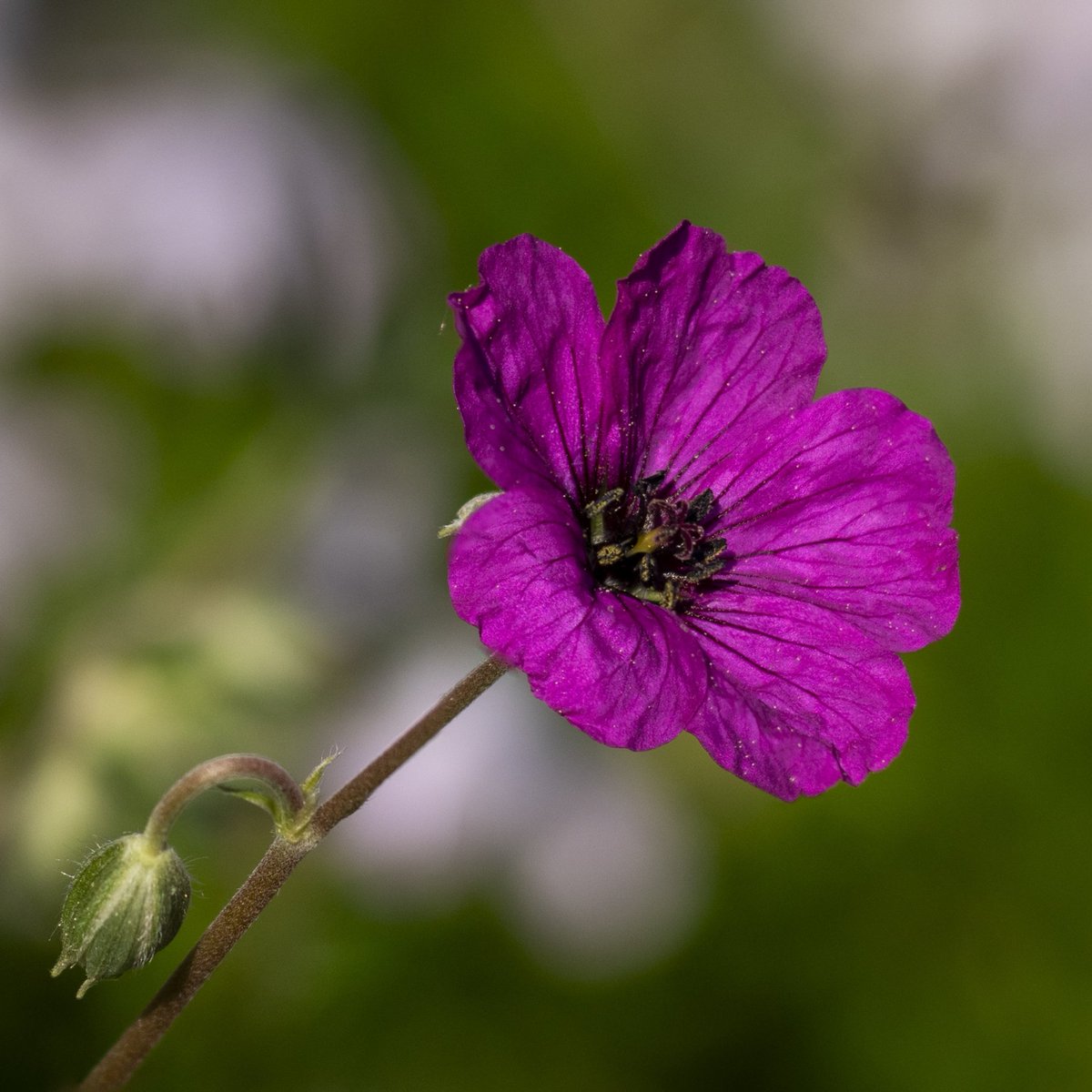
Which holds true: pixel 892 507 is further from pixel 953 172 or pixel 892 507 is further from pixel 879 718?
pixel 953 172

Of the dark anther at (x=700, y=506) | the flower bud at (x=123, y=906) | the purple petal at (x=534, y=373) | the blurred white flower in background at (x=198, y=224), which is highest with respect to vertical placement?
the blurred white flower in background at (x=198, y=224)

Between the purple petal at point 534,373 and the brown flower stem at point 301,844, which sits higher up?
the purple petal at point 534,373

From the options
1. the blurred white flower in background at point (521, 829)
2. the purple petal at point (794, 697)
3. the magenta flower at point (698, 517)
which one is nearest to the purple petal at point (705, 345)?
the magenta flower at point (698, 517)

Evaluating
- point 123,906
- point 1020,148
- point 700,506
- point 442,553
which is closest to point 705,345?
point 700,506

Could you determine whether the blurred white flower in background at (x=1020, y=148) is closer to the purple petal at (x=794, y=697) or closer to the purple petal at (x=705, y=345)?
the purple petal at (x=705, y=345)

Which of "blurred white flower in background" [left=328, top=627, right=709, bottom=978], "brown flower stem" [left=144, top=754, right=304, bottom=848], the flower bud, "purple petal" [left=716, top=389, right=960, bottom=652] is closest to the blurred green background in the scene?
"blurred white flower in background" [left=328, top=627, right=709, bottom=978]

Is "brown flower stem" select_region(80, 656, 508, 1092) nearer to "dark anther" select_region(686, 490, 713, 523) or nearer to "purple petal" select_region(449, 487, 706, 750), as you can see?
"purple petal" select_region(449, 487, 706, 750)

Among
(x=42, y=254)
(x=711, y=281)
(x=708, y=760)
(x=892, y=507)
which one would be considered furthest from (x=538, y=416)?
(x=42, y=254)
